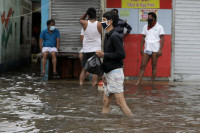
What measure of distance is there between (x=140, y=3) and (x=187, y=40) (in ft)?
5.95

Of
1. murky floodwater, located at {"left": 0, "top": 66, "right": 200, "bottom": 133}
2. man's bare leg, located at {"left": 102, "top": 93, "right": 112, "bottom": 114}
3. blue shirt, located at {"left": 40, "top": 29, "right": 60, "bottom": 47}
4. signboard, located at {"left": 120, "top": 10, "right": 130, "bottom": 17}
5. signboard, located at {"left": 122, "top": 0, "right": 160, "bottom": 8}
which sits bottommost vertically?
murky floodwater, located at {"left": 0, "top": 66, "right": 200, "bottom": 133}

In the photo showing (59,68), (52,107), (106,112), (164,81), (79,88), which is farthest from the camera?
(59,68)

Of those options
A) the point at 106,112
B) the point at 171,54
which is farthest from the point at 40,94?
the point at 171,54

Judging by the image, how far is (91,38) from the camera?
39.0 feet

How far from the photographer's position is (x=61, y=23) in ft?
48.5

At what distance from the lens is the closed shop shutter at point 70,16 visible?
14664 millimetres

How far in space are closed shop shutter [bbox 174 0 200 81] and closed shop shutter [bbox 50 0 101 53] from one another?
2483 mm

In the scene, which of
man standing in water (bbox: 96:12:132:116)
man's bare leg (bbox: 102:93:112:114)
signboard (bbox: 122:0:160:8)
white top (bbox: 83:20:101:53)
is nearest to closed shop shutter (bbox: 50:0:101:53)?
signboard (bbox: 122:0:160:8)

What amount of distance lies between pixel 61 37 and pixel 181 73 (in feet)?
12.5

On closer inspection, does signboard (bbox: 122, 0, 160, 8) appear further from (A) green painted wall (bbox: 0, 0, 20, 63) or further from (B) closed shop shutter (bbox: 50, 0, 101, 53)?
(A) green painted wall (bbox: 0, 0, 20, 63)

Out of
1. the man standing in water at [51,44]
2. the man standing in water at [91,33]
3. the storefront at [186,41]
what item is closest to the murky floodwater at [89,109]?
the man standing in water at [91,33]

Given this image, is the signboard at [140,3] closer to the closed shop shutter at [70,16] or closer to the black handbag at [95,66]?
the closed shop shutter at [70,16]

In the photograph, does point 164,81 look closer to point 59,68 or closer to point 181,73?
point 181,73

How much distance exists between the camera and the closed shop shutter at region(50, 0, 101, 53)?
14.7 metres
